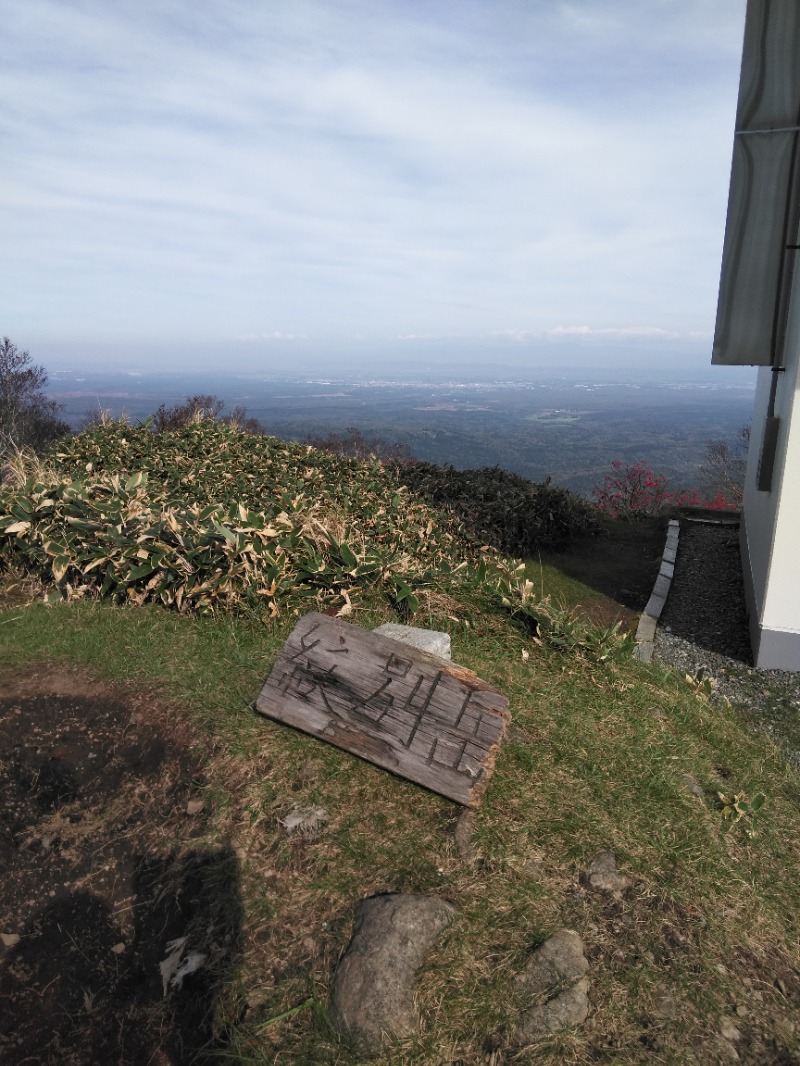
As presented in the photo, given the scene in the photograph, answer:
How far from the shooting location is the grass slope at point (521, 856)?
2.39 metres

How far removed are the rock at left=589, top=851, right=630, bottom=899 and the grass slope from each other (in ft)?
0.12

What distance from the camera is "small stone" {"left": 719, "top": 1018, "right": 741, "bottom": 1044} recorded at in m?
2.42

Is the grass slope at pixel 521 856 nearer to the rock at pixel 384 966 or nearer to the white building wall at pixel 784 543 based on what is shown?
the rock at pixel 384 966

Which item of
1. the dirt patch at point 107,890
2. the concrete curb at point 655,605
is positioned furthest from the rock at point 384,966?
the concrete curb at point 655,605

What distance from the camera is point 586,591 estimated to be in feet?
28.1

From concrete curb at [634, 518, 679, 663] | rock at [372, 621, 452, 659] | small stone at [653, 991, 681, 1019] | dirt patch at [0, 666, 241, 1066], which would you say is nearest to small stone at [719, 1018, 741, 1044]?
small stone at [653, 991, 681, 1019]

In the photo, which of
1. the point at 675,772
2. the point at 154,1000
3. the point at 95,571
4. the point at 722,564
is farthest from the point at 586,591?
the point at 154,1000

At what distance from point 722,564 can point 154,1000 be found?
9.15 metres

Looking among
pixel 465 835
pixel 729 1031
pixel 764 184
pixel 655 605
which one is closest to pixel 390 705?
pixel 465 835

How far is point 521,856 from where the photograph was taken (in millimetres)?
3084

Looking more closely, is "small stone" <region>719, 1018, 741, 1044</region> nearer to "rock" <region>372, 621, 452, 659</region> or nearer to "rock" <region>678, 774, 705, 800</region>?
"rock" <region>678, 774, 705, 800</region>

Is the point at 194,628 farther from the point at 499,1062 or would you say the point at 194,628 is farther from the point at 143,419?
the point at 143,419

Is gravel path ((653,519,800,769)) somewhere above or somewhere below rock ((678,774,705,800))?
below

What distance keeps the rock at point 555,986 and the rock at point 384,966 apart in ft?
1.17
